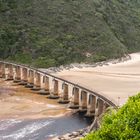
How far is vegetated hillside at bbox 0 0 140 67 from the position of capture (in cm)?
10238

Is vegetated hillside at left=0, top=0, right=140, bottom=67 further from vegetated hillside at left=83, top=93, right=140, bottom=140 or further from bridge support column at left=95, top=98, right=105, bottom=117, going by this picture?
vegetated hillside at left=83, top=93, right=140, bottom=140

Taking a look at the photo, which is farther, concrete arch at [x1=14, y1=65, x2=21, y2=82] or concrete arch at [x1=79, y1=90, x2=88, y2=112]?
concrete arch at [x1=14, y1=65, x2=21, y2=82]

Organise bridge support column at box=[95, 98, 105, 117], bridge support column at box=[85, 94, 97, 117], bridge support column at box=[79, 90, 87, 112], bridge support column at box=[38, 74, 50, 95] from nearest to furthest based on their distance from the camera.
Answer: bridge support column at box=[95, 98, 105, 117] → bridge support column at box=[85, 94, 97, 117] → bridge support column at box=[79, 90, 87, 112] → bridge support column at box=[38, 74, 50, 95]

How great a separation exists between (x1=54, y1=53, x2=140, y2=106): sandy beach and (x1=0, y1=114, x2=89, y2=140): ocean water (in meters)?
8.02

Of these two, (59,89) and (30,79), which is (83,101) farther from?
(30,79)

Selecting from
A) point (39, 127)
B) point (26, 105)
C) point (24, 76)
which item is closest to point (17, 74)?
point (24, 76)

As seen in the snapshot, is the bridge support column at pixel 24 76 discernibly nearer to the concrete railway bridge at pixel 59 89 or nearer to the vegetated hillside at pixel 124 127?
the concrete railway bridge at pixel 59 89

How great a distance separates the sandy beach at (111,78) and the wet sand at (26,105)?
24.1ft

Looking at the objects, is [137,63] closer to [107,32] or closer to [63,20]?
[107,32]

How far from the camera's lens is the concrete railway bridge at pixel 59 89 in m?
60.1

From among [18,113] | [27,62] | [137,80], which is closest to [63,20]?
[27,62]

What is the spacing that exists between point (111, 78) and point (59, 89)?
14.9 metres

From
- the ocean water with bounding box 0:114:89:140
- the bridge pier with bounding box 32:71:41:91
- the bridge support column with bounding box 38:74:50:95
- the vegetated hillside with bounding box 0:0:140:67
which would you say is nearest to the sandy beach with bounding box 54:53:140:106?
the vegetated hillside with bounding box 0:0:140:67

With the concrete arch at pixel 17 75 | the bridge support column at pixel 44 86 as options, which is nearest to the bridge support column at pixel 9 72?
the concrete arch at pixel 17 75
